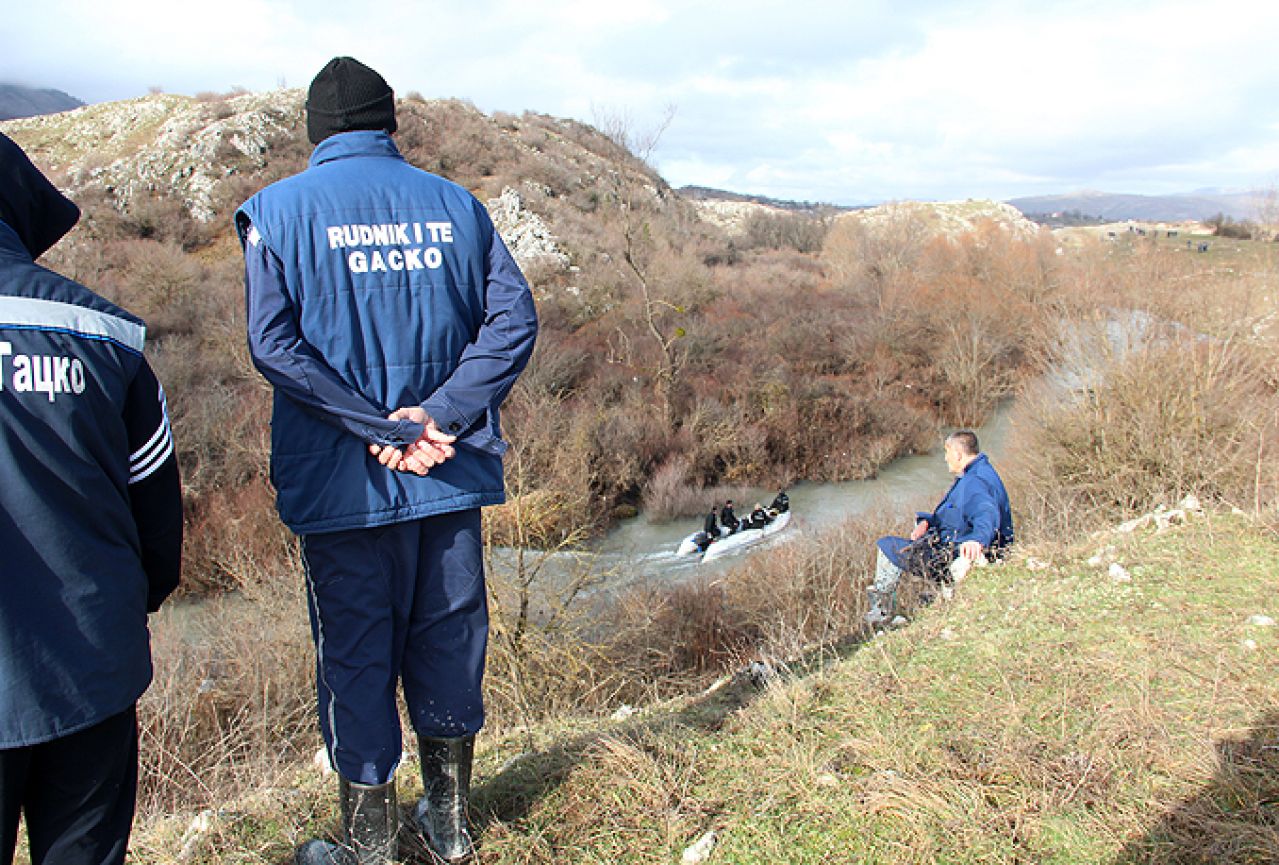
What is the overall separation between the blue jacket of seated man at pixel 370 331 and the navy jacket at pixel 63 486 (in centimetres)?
38

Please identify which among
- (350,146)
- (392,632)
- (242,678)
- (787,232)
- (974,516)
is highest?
(350,146)

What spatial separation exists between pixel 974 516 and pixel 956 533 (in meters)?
0.20

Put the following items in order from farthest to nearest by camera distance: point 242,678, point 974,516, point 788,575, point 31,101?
1. point 31,101
2. point 788,575
3. point 242,678
4. point 974,516

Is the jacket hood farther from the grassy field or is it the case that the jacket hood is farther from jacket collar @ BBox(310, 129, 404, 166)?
the grassy field

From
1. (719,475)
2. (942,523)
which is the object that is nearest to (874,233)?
(719,475)

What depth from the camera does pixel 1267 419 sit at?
32.0ft

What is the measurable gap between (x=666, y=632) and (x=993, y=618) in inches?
271

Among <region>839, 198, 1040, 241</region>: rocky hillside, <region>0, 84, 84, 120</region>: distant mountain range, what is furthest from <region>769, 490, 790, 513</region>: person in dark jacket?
<region>0, 84, 84, 120</region>: distant mountain range

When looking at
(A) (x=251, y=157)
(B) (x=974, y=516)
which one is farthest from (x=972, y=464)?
(A) (x=251, y=157)

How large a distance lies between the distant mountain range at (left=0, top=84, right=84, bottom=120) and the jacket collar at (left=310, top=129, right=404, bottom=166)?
9038cm

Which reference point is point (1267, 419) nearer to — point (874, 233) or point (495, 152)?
point (874, 233)

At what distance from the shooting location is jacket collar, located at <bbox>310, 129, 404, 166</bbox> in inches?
86.2

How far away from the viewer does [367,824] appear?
217 cm

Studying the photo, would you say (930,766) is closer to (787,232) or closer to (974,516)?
(974,516)
